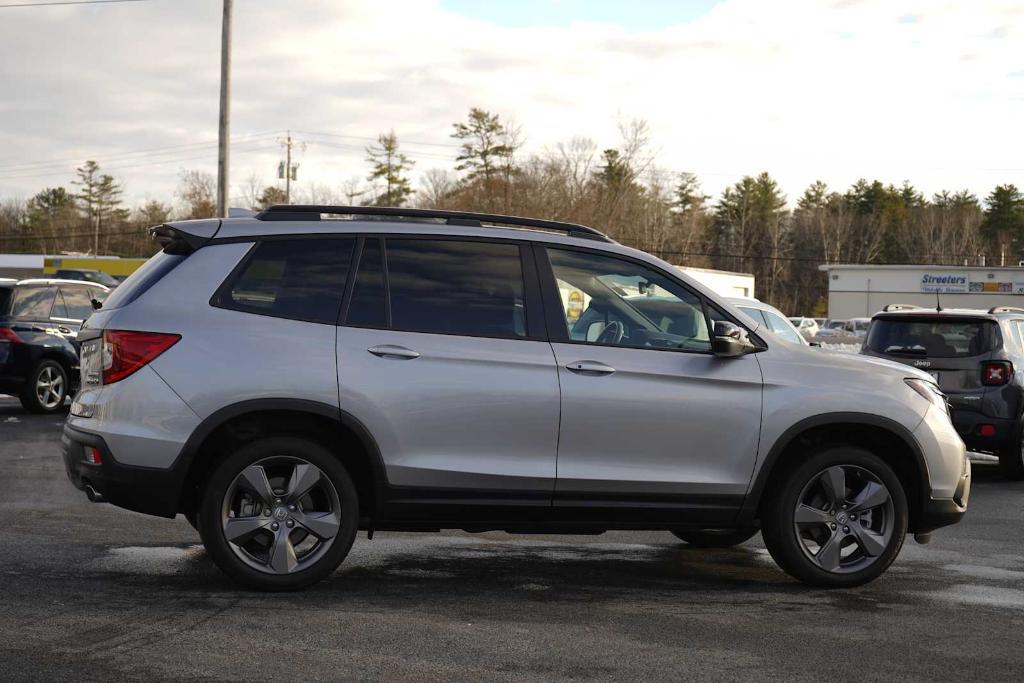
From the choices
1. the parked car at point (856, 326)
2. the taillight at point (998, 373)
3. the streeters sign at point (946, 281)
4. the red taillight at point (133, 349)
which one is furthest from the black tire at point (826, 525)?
the streeters sign at point (946, 281)

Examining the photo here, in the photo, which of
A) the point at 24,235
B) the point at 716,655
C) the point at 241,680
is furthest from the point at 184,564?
the point at 24,235

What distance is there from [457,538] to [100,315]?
9.45 feet

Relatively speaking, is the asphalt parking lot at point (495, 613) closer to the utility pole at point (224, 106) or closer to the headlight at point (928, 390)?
the headlight at point (928, 390)

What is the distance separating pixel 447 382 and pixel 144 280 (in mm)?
1610

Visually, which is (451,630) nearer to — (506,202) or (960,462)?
(960,462)

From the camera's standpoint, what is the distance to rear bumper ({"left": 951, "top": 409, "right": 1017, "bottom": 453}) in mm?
11727

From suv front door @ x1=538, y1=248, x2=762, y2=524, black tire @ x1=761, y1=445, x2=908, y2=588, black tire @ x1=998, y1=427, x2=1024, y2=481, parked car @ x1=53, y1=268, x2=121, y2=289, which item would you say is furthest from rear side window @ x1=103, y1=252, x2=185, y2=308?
parked car @ x1=53, y1=268, x2=121, y2=289

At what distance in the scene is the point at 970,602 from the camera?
20.9 ft

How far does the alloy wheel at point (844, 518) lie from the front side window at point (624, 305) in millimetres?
1021

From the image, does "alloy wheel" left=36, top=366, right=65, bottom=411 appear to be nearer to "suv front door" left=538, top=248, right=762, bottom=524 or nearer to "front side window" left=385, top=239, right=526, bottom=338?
"front side window" left=385, top=239, right=526, bottom=338

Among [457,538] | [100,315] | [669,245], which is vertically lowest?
[457,538]

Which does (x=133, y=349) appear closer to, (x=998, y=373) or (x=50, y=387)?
(x=998, y=373)

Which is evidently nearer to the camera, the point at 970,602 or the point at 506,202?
the point at 970,602

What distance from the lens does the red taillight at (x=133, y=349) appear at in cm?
591
